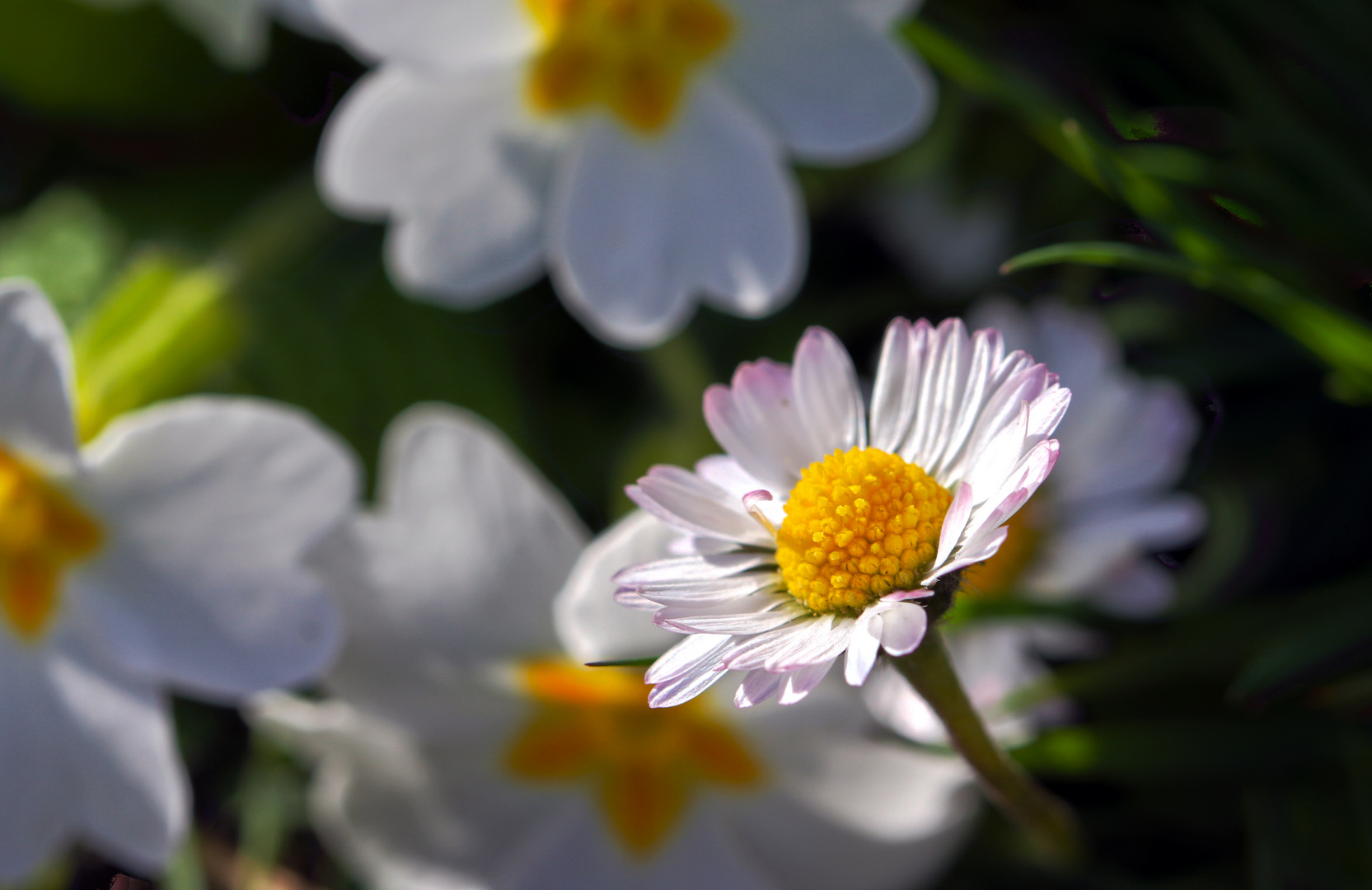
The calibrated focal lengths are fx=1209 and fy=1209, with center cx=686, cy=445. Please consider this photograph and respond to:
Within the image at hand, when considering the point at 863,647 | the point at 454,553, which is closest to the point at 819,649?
the point at 863,647

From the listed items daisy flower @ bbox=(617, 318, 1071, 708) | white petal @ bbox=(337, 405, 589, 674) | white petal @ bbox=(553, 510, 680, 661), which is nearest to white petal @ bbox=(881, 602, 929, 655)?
daisy flower @ bbox=(617, 318, 1071, 708)

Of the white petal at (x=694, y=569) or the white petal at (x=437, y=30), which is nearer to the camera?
the white petal at (x=694, y=569)

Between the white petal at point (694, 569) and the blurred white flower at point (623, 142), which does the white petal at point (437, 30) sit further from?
the white petal at point (694, 569)

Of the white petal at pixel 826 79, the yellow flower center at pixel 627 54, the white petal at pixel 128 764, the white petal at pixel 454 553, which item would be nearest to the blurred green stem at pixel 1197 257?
the white petal at pixel 826 79

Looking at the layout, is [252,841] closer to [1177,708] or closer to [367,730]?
[367,730]

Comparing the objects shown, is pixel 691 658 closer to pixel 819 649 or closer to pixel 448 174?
pixel 819 649

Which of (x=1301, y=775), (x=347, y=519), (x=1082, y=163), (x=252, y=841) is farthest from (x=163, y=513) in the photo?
(x=1301, y=775)

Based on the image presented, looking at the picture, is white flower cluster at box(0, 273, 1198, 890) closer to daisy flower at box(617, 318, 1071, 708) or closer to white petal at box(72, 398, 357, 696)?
white petal at box(72, 398, 357, 696)
